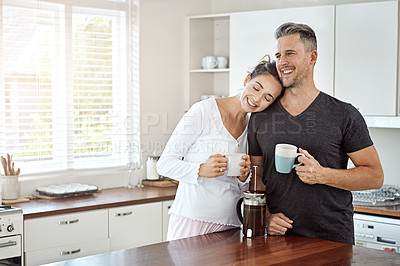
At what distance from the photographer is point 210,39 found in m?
4.72

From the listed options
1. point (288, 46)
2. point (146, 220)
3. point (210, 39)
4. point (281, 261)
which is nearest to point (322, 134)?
point (288, 46)

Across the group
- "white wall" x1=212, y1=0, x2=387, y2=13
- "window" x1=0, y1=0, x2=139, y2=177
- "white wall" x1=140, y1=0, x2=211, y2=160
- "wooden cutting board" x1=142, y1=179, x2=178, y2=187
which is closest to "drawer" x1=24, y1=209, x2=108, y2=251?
"window" x1=0, y1=0, x2=139, y2=177

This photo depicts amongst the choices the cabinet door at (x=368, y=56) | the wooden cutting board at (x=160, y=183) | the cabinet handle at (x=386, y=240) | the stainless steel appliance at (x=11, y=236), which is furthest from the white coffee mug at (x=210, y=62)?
the stainless steel appliance at (x=11, y=236)

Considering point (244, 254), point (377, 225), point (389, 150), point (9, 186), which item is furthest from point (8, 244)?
point (389, 150)

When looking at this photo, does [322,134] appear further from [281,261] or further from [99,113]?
[99,113]

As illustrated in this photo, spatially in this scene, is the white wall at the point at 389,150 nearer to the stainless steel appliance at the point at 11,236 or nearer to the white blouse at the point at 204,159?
the white blouse at the point at 204,159

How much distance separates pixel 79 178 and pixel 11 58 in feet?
3.28

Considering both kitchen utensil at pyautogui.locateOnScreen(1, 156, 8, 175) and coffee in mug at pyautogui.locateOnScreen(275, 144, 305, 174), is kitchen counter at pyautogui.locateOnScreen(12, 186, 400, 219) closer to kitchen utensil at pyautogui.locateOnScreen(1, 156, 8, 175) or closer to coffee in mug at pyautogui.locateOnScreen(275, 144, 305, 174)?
kitchen utensil at pyautogui.locateOnScreen(1, 156, 8, 175)

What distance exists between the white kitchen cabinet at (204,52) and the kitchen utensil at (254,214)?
2503 millimetres

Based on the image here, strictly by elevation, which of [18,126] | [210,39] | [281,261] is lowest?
[281,261]

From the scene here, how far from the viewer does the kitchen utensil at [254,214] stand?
2045mm

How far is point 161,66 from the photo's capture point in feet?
14.4

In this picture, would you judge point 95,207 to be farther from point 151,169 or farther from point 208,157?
point 208,157

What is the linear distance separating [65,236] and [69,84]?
1.16 meters
